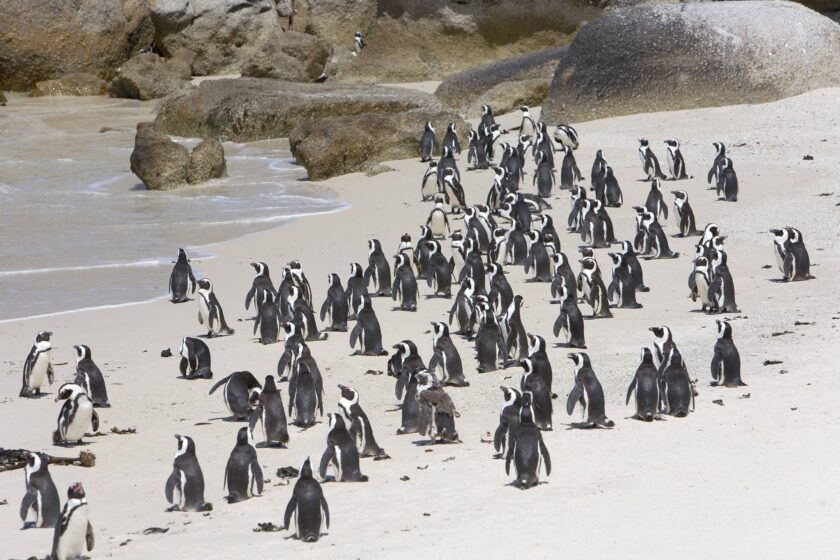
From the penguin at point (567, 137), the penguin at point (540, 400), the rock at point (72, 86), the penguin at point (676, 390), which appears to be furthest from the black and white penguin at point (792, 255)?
the rock at point (72, 86)

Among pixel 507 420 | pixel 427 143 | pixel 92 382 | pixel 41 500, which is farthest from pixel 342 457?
pixel 427 143

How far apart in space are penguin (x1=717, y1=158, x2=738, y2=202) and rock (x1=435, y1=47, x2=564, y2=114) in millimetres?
9801

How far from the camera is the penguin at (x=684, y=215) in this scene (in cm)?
1394

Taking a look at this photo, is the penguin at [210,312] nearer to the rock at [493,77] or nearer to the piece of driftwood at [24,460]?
the piece of driftwood at [24,460]

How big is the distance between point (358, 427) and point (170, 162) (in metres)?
12.5

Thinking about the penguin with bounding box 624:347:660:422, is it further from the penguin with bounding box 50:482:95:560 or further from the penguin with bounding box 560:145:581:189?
the penguin with bounding box 560:145:581:189

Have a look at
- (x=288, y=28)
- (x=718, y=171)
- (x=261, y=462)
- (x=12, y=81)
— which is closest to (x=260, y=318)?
(x=261, y=462)

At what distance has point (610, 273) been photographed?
12.5 meters

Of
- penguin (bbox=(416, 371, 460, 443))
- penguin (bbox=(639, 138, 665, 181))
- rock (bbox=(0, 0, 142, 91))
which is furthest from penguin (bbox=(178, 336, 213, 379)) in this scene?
rock (bbox=(0, 0, 142, 91))

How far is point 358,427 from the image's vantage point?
296 inches

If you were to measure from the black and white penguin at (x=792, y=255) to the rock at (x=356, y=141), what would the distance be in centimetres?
833

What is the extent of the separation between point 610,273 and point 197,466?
251 inches

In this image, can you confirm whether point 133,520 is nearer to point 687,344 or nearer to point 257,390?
point 257,390

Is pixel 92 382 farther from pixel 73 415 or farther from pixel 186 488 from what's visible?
pixel 186 488
